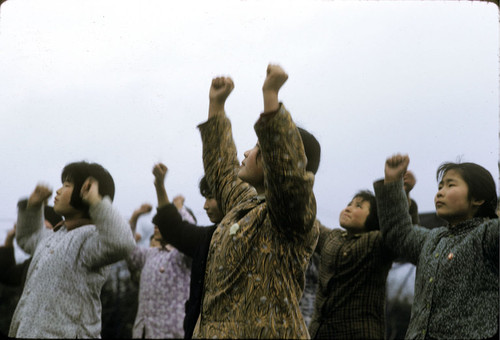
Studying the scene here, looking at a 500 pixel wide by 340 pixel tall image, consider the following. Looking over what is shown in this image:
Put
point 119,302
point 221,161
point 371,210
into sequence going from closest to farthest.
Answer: point 221,161, point 371,210, point 119,302

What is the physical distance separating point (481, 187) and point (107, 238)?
1.80 metres

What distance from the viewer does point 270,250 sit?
2.21 meters

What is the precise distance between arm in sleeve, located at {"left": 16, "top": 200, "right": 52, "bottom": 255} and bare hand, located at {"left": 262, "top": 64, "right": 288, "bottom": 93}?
1963 millimetres

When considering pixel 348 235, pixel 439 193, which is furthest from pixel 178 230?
pixel 439 193

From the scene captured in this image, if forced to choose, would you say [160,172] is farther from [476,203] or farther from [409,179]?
[476,203]

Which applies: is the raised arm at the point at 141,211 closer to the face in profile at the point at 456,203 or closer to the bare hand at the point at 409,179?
the bare hand at the point at 409,179

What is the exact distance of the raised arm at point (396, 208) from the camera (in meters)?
3.53

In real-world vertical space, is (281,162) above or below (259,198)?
above

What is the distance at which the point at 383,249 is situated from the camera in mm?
3793

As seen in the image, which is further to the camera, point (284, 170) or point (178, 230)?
point (178, 230)

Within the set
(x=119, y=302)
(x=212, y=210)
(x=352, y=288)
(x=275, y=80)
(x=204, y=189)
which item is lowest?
(x=119, y=302)

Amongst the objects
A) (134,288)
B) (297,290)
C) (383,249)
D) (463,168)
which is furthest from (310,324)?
(134,288)

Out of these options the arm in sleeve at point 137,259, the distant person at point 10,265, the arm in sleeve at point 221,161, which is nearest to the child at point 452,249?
the arm in sleeve at point 221,161

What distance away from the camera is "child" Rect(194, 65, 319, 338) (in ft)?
6.96
